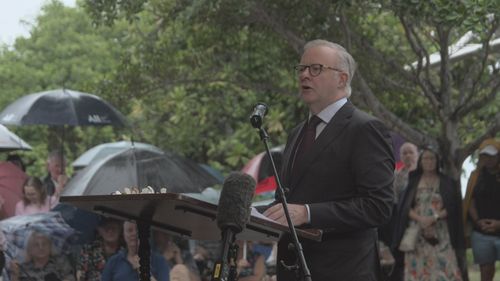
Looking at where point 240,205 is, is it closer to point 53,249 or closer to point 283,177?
point 283,177

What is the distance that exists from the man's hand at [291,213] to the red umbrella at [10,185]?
375 inches

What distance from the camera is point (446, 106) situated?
1584cm

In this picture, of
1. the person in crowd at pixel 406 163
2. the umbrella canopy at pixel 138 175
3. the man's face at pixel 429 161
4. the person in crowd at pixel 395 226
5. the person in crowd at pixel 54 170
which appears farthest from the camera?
the person in crowd at pixel 54 170

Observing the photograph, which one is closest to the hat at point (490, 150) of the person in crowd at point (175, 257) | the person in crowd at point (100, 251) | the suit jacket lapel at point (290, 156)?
the person in crowd at point (175, 257)

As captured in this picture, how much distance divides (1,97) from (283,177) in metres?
40.6

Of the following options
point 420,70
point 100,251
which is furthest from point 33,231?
point 420,70

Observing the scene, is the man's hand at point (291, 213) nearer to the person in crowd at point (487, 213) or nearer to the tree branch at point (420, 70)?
the person in crowd at point (487, 213)

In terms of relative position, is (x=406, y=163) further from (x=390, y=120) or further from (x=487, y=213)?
(x=487, y=213)

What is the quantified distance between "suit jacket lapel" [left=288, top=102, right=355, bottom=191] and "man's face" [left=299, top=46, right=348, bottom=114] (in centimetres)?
11

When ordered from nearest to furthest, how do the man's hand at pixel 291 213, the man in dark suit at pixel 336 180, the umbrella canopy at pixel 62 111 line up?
the man's hand at pixel 291 213 < the man in dark suit at pixel 336 180 < the umbrella canopy at pixel 62 111

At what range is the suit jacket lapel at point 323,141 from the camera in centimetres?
639

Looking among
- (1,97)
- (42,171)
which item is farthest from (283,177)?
(1,97)

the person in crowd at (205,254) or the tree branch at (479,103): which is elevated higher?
the tree branch at (479,103)

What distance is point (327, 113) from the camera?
6.52 m
